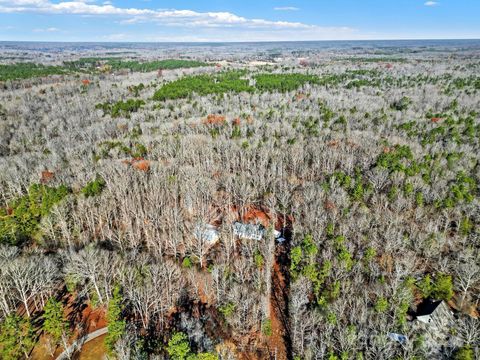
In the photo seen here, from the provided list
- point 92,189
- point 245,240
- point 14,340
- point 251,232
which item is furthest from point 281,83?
point 14,340

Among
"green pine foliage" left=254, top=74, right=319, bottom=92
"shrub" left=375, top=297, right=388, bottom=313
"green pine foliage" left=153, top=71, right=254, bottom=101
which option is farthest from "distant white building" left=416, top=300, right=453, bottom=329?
"green pine foliage" left=254, top=74, right=319, bottom=92

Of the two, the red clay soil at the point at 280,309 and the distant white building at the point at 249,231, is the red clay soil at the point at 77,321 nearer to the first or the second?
the red clay soil at the point at 280,309

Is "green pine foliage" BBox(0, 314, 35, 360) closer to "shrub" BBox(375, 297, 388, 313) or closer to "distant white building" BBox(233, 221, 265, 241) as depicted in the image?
"distant white building" BBox(233, 221, 265, 241)

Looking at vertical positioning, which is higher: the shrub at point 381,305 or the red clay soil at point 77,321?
the shrub at point 381,305

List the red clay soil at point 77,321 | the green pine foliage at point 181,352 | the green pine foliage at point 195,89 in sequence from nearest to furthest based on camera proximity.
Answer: the green pine foliage at point 181,352 < the red clay soil at point 77,321 < the green pine foliage at point 195,89

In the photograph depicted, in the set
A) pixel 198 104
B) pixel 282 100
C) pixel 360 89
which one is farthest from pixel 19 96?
pixel 360 89

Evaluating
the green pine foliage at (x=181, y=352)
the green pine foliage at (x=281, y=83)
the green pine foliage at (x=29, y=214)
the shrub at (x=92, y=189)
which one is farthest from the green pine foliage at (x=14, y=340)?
the green pine foliage at (x=281, y=83)
